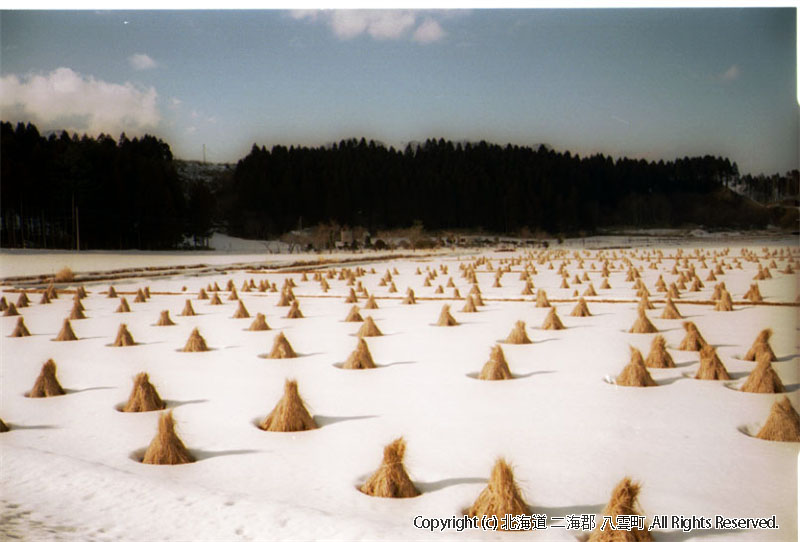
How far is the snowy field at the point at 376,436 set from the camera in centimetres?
500

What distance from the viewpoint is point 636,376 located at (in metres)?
8.70

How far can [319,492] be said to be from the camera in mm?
5426

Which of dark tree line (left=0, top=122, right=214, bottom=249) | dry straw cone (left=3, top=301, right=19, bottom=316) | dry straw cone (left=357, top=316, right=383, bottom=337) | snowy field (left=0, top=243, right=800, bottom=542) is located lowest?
snowy field (left=0, top=243, right=800, bottom=542)

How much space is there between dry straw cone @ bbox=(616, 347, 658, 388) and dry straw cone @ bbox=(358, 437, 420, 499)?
4269 mm

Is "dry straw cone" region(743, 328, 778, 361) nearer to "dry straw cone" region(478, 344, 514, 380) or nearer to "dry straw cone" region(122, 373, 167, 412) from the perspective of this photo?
"dry straw cone" region(478, 344, 514, 380)

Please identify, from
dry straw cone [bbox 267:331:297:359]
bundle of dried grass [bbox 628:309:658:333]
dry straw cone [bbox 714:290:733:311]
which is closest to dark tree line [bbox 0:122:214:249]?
dry straw cone [bbox 267:331:297:359]

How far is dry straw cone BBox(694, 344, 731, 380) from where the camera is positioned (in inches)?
353

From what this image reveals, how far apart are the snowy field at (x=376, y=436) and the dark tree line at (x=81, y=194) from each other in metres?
25.7

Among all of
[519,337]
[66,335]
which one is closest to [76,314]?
[66,335]

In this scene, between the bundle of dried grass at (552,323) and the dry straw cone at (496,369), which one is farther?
the bundle of dried grass at (552,323)

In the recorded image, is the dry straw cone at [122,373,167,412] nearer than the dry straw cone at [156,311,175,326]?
Yes

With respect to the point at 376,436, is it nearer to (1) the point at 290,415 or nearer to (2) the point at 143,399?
(1) the point at 290,415

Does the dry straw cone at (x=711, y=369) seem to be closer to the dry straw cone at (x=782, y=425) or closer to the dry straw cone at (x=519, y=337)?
the dry straw cone at (x=782, y=425)

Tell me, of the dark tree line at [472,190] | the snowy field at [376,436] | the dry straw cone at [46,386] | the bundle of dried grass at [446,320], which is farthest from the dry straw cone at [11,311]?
the dark tree line at [472,190]
